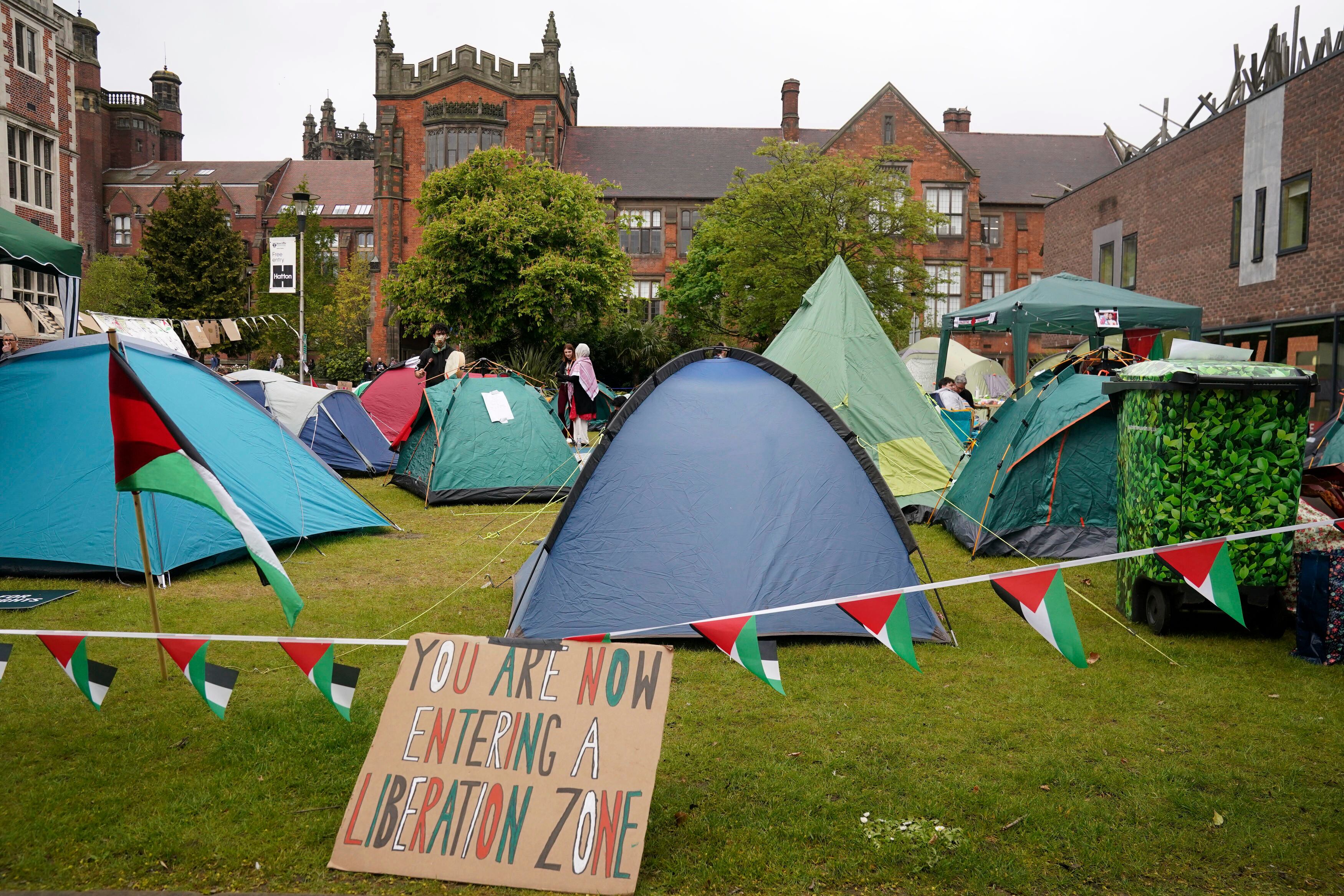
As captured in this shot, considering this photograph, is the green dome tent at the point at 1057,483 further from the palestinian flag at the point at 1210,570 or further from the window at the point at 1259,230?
the window at the point at 1259,230

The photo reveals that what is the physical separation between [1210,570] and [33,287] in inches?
1251

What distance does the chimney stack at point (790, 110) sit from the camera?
41.7 metres

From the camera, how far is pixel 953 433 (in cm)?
1105

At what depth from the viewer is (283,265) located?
21281 mm

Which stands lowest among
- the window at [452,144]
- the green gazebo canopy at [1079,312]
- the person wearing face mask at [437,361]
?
the person wearing face mask at [437,361]

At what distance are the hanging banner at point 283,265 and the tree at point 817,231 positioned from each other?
12443 millimetres

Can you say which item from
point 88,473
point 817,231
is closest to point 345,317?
point 817,231

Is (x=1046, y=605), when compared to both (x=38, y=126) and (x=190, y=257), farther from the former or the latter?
(x=190, y=257)

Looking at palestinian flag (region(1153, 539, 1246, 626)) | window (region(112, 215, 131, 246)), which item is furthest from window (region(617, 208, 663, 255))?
palestinian flag (region(1153, 539, 1246, 626))

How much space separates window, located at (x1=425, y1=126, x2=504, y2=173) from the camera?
1532 inches

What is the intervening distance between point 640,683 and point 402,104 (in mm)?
40721

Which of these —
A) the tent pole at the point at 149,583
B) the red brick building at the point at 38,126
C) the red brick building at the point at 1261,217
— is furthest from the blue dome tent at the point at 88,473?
the red brick building at the point at 38,126

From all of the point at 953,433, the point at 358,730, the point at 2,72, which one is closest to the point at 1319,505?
the point at 953,433

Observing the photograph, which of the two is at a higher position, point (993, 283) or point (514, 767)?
point (993, 283)
